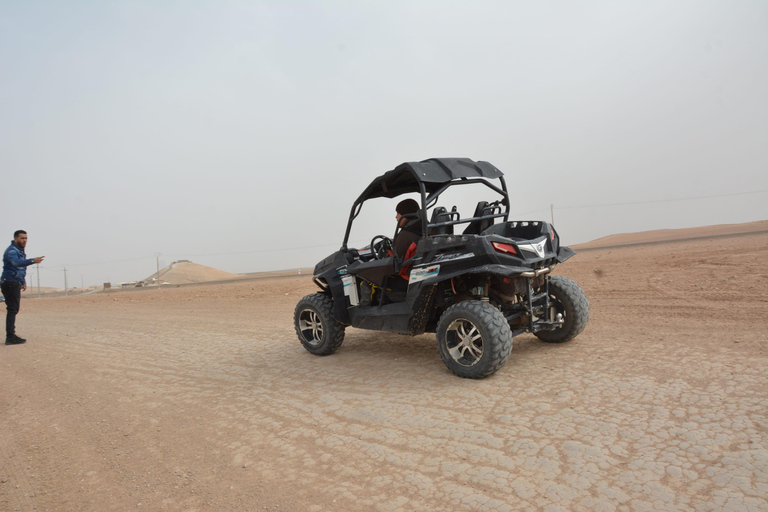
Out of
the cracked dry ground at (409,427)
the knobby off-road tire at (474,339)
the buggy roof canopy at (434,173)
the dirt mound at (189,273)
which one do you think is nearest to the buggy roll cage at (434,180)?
the buggy roof canopy at (434,173)

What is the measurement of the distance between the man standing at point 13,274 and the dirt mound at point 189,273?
4645cm

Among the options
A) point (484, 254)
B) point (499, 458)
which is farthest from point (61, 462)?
point (484, 254)

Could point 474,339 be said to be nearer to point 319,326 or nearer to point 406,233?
point 406,233

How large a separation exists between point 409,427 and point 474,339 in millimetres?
1321

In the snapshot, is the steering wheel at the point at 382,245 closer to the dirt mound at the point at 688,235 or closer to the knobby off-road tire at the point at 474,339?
the knobby off-road tire at the point at 474,339

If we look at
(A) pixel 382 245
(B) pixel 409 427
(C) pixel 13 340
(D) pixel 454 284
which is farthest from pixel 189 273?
(B) pixel 409 427

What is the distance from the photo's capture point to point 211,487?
3318mm

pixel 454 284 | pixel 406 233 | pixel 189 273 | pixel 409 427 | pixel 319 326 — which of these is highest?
pixel 406 233

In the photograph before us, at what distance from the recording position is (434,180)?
17.7ft

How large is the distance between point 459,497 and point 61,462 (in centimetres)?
325

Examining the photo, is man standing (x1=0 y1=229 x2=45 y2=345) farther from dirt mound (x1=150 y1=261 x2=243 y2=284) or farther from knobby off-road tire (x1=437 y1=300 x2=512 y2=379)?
dirt mound (x1=150 y1=261 x2=243 y2=284)

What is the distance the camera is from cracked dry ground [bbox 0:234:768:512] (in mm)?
2988

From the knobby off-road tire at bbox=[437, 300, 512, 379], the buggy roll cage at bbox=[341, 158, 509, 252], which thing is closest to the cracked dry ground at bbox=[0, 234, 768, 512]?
the knobby off-road tire at bbox=[437, 300, 512, 379]

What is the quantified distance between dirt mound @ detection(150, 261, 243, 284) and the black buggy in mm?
51229
